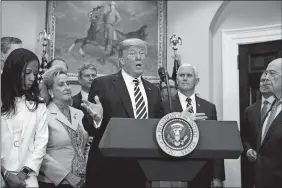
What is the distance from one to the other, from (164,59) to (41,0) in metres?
2.04

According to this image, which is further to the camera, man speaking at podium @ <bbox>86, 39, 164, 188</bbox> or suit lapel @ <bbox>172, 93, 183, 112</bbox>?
suit lapel @ <bbox>172, 93, 183, 112</bbox>

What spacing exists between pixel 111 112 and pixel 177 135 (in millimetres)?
1111

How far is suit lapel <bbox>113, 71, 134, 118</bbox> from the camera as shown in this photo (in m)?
2.84

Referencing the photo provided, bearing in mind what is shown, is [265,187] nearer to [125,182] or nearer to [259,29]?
[125,182]

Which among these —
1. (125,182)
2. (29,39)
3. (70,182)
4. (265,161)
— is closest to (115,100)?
(125,182)

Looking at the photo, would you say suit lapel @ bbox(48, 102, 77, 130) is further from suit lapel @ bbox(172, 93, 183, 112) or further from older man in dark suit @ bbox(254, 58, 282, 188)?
older man in dark suit @ bbox(254, 58, 282, 188)

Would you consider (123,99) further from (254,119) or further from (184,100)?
(254,119)

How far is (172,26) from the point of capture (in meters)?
6.54

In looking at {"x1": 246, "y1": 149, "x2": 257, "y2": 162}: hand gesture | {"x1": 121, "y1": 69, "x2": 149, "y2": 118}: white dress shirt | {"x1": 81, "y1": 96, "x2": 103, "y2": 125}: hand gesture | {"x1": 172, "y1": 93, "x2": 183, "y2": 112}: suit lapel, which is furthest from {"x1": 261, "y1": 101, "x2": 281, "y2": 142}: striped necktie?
{"x1": 81, "y1": 96, "x2": 103, "y2": 125}: hand gesture

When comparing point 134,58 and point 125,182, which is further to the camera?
point 134,58

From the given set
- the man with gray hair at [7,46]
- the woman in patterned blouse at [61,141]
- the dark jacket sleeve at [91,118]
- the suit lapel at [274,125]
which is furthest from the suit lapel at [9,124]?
the suit lapel at [274,125]

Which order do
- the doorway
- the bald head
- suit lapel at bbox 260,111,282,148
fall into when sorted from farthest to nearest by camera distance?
the doorway, the bald head, suit lapel at bbox 260,111,282,148

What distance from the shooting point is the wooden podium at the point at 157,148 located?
178 centimetres

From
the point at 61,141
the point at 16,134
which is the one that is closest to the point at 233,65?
the point at 61,141
